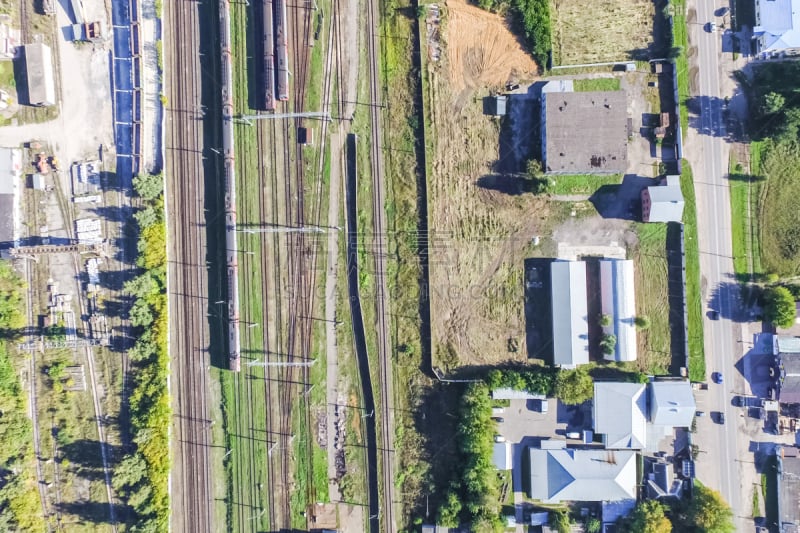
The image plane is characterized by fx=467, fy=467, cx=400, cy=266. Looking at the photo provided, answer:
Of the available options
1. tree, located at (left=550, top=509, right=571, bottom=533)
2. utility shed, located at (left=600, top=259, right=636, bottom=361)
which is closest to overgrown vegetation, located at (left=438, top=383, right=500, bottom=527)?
tree, located at (left=550, top=509, right=571, bottom=533)

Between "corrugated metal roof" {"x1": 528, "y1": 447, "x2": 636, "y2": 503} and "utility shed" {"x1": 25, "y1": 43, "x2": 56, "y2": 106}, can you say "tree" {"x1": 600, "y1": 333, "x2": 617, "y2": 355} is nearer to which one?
"corrugated metal roof" {"x1": 528, "y1": 447, "x2": 636, "y2": 503}

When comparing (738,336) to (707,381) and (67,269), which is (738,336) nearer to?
(707,381)

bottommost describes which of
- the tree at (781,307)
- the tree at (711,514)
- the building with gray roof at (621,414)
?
the tree at (711,514)

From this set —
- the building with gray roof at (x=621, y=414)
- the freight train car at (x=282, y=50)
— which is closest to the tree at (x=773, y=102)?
the building with gray roof at (x=621, y=414)

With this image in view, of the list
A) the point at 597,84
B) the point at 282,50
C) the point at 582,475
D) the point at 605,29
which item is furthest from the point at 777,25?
the point at 282,50

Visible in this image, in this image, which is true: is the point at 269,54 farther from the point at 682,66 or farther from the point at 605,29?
the point at 682,66

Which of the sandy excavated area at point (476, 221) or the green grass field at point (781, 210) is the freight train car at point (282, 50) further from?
the green grass field at point (781, 210)
